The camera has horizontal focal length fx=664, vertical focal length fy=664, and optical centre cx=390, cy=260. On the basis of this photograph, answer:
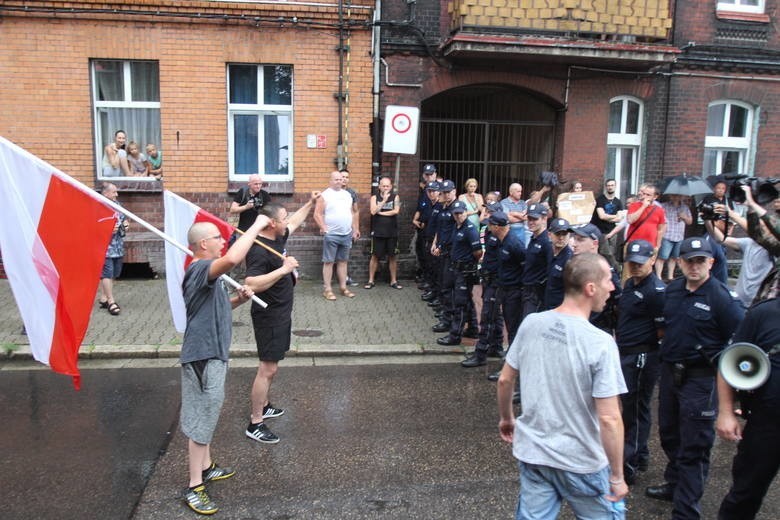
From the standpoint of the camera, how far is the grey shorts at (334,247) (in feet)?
34.0

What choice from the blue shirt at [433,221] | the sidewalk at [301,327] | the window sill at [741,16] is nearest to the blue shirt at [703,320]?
the sidewalk at [301,327]

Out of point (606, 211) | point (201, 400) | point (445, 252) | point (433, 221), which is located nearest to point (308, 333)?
point (445, 252)

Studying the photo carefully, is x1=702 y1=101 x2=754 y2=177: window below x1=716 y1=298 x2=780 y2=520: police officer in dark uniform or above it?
above

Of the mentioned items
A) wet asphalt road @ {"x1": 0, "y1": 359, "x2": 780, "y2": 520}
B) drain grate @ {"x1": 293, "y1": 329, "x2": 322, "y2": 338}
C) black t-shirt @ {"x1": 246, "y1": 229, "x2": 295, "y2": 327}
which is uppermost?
black t-shirt @ {"x1": 246, "y1": 229, "x2": 295, "y2": 327}

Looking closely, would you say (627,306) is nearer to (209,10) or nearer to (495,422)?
(495,422)

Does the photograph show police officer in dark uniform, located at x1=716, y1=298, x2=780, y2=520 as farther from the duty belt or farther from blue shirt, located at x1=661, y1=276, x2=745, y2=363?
the duty belt

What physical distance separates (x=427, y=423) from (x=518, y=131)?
27.7 feet

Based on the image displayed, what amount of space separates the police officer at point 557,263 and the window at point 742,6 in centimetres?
906

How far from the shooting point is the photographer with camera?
34.1 ft

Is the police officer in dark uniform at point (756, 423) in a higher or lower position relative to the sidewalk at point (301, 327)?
higher

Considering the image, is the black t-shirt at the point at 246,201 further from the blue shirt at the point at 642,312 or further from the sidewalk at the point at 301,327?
the blue shirt at the point at 642,312

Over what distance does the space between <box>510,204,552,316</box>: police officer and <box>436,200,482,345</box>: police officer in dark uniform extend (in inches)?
48.3

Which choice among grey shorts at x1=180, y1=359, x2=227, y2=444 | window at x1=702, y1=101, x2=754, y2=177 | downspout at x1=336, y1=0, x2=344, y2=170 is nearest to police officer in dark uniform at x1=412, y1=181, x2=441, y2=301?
downspout at x1=336, y1=0, x2=344, y2=170

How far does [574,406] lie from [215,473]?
2782 millimetres
